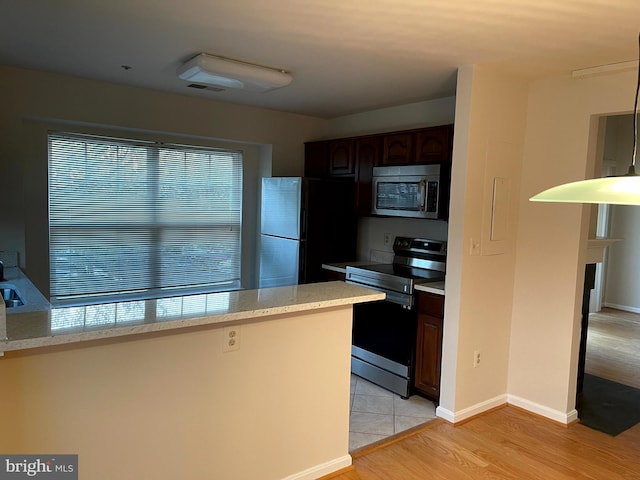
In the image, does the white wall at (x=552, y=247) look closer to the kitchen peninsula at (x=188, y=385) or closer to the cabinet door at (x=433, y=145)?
the cabinet door at (x=433, y=145)

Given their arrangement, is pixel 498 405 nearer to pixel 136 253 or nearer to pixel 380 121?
pixel 380 121

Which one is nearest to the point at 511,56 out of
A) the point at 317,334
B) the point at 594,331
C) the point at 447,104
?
the point at 447,104

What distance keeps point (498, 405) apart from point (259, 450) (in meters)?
2.02

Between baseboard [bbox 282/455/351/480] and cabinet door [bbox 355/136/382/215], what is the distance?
87.2 inches

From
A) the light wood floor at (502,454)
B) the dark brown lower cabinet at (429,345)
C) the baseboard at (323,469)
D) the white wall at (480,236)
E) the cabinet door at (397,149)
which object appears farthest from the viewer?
the cabinet door at (397,149)

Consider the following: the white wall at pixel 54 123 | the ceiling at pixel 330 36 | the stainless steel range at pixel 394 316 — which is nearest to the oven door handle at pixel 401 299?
the stainless steel range at pixel 394 316

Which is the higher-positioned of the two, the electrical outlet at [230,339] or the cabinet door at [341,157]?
the cabinet door at [341,157]

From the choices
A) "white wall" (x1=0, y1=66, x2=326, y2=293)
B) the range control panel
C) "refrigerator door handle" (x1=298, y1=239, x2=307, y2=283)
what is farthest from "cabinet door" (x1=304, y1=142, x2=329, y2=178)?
the range control panel

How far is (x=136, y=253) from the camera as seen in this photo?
421 centimetres

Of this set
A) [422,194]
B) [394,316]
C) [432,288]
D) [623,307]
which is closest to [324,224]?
[422,194]

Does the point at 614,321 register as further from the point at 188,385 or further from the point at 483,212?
the point at 188,385

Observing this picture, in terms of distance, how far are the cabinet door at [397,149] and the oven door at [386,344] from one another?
47.1 inches

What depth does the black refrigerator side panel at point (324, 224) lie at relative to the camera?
13.8 ft

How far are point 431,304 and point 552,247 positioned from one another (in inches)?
36.5
